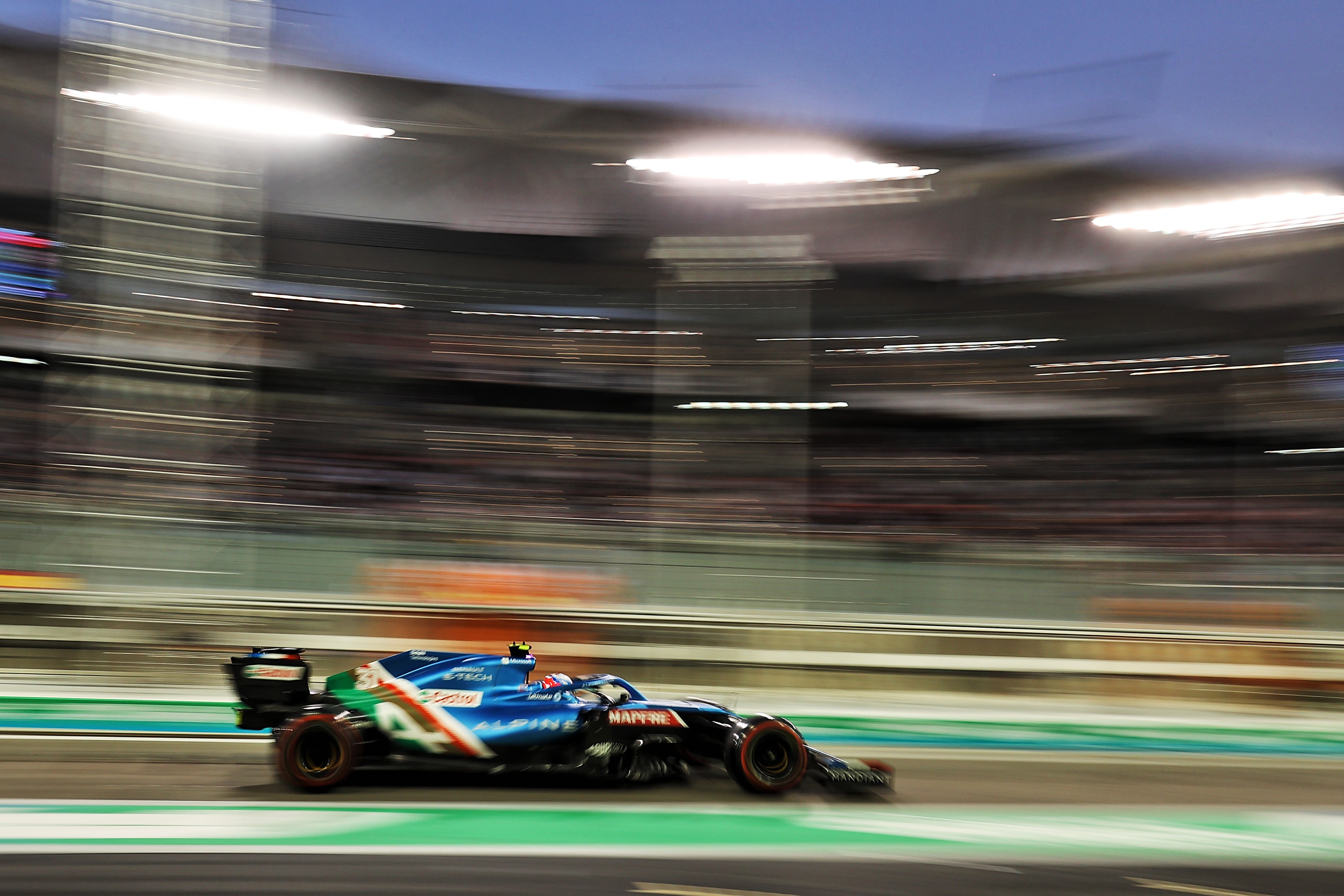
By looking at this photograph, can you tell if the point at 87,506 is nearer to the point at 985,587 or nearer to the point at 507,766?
the point at 507,766

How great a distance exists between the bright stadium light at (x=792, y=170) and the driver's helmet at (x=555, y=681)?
31.6 ft

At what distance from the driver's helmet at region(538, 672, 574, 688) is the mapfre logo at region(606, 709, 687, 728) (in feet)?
1.06

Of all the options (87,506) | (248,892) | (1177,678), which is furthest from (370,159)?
(248,892)

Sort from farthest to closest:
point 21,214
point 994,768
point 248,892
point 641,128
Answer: point 641,128 → point 21,214 → point 994,768 → point 248,892

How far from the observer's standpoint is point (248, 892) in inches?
151

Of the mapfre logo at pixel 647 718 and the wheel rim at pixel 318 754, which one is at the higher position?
the mapfre logo at pixel 647 718

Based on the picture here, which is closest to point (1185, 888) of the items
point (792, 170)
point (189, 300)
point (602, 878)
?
point (602, 878)

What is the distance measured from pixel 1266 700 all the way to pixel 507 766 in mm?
8005

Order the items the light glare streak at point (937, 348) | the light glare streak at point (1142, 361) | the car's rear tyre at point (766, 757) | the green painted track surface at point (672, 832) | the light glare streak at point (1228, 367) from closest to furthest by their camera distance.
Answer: the green painted track surface at point (672, 832)
the car's rear tyre at point (766, 757)
the light glare streak at point (1228, 367)
the light glare streak at point (1142, 361)
the light glare streak at point (937, 348)

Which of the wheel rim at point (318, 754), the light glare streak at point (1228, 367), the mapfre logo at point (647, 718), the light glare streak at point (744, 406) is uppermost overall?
the light glare streak at point (1228, 367)

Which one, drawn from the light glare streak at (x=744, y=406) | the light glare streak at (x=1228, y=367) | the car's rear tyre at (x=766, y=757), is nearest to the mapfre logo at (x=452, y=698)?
the car's rear tyre at (x=766, y=757)

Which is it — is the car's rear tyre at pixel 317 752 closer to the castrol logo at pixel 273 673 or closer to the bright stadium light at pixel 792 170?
the castrol logo at pixel 273 673

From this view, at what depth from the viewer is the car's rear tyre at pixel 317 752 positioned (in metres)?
5.43

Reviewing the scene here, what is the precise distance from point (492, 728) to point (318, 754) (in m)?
0.89
